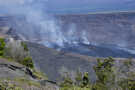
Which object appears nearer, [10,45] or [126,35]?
[10,45]

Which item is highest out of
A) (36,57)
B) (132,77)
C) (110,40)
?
(132,77)

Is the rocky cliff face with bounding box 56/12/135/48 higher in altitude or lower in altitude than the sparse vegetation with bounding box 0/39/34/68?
lower

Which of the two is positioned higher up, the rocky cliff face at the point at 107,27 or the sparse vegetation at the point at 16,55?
the sparse vegetation at the point at 16,55

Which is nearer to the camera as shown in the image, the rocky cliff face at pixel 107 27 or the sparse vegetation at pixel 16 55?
the sparse vegetation at pixel 16 55

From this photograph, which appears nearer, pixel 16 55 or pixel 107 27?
pixel 16 55

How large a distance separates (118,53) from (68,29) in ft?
178

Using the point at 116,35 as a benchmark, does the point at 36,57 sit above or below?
above

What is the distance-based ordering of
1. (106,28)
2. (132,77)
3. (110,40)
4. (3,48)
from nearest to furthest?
(132,77) → (3,48) → (110,40) → (106,28)

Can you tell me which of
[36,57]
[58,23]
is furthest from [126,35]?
[36,57]

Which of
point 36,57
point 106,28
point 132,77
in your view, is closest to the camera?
point 132,77

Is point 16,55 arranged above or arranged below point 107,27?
above

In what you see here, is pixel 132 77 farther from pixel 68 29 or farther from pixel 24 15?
pixel 24 15

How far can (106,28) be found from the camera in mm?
111062

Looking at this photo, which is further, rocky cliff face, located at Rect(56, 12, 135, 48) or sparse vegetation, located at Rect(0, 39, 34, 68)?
rocky cliff face, located at Rect(56, 12, 135, 48)
